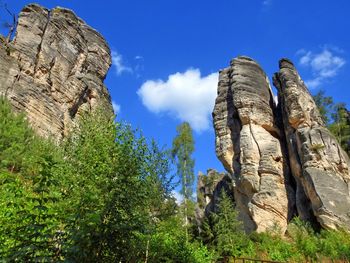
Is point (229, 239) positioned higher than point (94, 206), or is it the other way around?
point (229, 239)

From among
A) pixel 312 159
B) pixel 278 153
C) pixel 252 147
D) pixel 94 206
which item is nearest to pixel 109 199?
pixel 94 206

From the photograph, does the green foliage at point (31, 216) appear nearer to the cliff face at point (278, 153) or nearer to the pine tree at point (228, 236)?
the pine tree at point (228, 236)

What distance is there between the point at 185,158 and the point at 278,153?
34.5 feet

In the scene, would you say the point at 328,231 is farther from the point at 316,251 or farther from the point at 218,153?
the point at 218,153

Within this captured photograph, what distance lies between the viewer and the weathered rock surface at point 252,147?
29828 mm

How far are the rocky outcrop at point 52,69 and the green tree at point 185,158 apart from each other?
10.1 meters

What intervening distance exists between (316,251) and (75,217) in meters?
17.5

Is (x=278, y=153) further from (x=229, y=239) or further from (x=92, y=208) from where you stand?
(x=92, y=208)

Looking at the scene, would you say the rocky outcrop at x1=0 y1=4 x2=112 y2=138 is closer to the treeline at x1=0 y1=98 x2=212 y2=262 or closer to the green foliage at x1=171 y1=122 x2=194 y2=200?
the green foliage at x1=171 y1=122 x2=194 y2=200

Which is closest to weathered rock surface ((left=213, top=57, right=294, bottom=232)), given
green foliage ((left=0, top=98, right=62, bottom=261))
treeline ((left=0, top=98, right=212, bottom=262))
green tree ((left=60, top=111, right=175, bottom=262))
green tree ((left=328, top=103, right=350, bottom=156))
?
green tree ((left=328, top=103, right=350, bottom=156))

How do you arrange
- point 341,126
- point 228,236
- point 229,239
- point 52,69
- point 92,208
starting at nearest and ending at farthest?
point 92,208, point 229,239, point 228,236, point 52,69, point 341,126

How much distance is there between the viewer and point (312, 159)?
28.6 metres

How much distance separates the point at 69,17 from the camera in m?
38.2

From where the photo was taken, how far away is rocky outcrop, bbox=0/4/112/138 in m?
28.3
